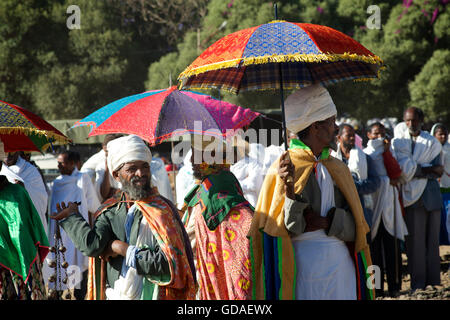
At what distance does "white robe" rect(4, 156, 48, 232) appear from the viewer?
7.32 meters

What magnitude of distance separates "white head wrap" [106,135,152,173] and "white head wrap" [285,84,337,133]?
991 mm

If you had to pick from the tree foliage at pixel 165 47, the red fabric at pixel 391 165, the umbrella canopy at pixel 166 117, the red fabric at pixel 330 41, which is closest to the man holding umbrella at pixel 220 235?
the umbrella canopy at pixel 166 117

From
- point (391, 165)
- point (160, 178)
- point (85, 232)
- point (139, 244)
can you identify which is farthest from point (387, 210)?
point (85, 232)

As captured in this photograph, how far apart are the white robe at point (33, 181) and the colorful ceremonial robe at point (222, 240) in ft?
9.05

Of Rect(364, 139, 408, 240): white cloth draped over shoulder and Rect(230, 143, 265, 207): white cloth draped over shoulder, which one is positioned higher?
Rect(230, 143, 265, 207): white cloth draped over shoulder

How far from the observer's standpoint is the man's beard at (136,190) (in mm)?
3943

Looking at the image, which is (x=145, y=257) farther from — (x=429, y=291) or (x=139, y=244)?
(x=429, y=291)

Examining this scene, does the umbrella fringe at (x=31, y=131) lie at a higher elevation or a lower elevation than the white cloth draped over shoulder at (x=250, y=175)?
higher

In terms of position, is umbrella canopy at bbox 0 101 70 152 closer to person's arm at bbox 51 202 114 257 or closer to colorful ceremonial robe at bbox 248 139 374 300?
person's arm at bbox 51 202 114 257

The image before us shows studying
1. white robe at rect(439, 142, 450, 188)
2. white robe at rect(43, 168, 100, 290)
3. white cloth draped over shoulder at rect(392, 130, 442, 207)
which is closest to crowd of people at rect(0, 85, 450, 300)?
white robe at rect(43, 168, 100, 290)

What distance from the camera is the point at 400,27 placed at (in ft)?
66.0

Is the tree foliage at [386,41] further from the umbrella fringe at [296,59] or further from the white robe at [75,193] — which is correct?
the umbrella fringe at [296,59]
